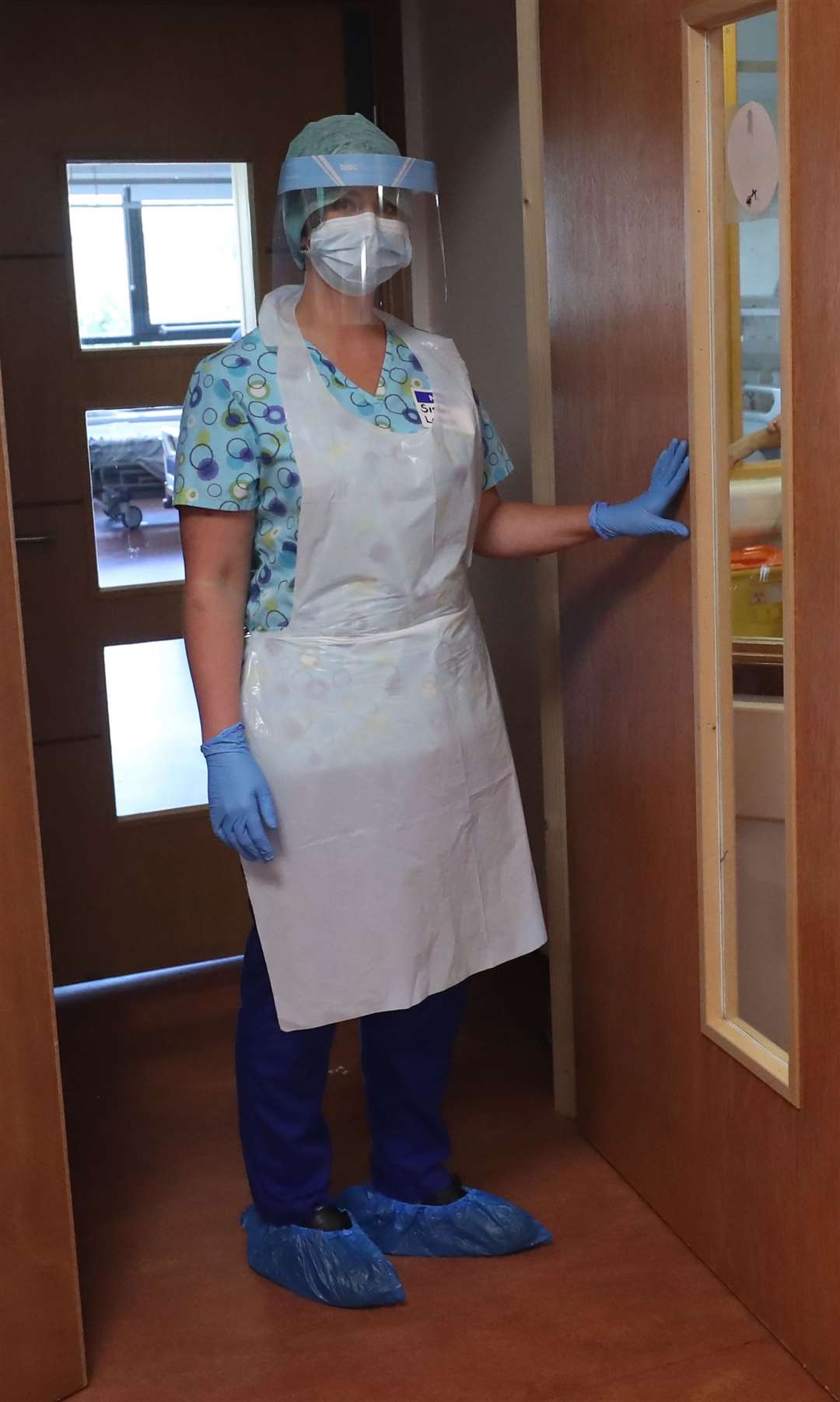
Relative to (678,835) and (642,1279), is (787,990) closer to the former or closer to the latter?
(678,835)

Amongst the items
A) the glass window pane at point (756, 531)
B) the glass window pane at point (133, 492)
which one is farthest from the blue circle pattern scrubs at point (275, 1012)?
the glass window pane at point (133, 492)

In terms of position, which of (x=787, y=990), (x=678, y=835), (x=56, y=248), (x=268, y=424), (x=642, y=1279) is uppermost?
(x=56, y=248)

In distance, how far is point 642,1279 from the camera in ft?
6.22

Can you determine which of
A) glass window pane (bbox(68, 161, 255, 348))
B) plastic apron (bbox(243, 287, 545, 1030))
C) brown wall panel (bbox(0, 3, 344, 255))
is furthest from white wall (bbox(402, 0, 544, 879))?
plastic apron (bbox(243, 287, 545, 1030))

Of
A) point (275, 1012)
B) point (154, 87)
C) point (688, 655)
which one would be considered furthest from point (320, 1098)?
point (154, 87)

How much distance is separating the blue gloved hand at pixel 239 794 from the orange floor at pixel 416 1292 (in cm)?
61

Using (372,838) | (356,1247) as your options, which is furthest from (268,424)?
(356,1247)

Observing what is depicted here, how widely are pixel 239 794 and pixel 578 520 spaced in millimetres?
581

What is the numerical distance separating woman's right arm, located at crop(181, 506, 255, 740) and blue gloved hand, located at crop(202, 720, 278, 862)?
3 cm

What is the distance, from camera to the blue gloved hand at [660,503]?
69.8 inches

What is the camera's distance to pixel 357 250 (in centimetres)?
176

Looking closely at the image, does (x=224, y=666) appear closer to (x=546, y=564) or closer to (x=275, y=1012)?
(x=275, y=1012)

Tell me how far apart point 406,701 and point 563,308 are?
623mm

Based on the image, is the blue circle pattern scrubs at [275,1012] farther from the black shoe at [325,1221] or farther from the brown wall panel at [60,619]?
the brown wall panel at [60,619]
